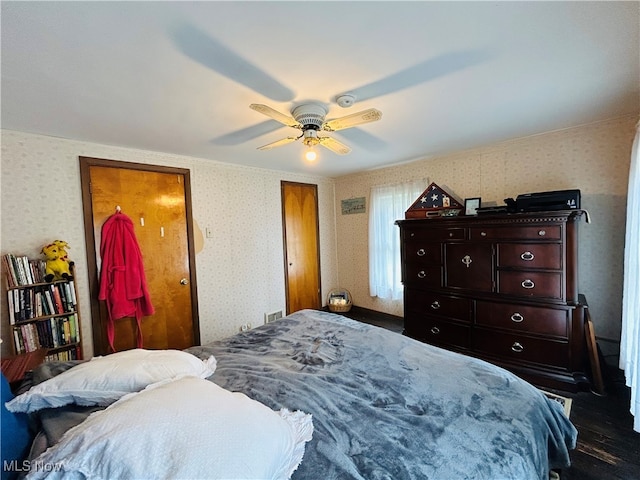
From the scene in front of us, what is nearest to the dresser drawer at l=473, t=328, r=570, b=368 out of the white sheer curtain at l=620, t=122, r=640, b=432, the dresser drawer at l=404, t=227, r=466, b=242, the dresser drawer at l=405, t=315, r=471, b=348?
the dresser drawer at l=405, t=315, r=471, b=348

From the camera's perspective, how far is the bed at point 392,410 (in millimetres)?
942

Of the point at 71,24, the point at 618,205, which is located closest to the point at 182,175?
the point at 71,24

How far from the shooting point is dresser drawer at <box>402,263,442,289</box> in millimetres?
3049

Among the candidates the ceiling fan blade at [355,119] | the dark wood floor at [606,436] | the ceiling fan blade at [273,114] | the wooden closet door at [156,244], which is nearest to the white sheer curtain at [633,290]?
the dark wood floor at [606,436]

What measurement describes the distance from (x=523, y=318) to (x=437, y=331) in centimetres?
84

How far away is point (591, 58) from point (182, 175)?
3516 mm

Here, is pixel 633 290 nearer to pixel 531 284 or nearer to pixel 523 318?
A: pixel 531 284

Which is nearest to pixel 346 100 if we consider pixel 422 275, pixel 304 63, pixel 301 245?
pixel 304 63

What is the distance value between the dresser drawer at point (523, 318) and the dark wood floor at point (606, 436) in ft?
1.70

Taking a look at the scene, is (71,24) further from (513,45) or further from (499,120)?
(499,120)

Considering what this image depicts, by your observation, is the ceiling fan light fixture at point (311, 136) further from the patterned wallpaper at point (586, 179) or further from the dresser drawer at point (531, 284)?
the patterned wallpaper at point (586, 179)

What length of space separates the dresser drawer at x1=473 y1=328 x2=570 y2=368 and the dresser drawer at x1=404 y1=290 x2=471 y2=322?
216 millimetres

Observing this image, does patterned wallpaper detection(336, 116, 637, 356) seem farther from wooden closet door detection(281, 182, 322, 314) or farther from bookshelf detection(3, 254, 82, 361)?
bookshelf detection(3, 254, 82, 361)

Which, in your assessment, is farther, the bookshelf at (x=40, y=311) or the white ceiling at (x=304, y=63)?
the bookshelf at (x=40, y=311)
